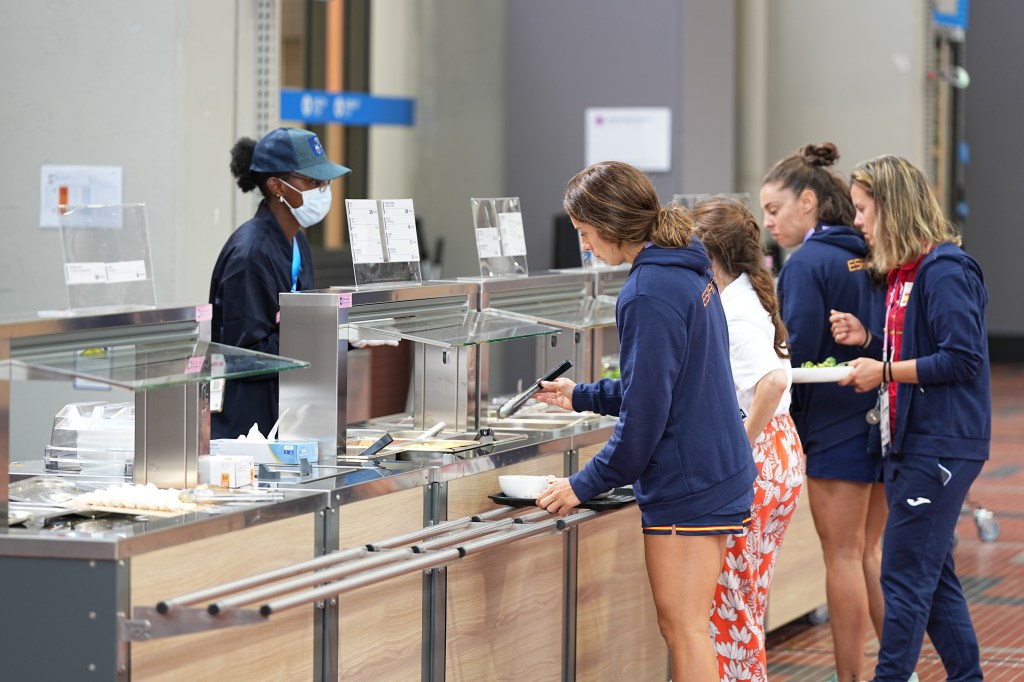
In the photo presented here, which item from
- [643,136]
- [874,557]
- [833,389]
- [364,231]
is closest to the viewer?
[364,231]

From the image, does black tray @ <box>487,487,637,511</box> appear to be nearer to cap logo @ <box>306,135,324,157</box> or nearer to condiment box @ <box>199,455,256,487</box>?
condiment box @ <box>199,455,256,487</box>

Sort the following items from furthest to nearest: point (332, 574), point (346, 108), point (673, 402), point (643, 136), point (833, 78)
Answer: point (833, 78) < point (346, 108) < point (643, 136) < point (673, 402) < point (332, 574)

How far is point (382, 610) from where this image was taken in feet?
10.9

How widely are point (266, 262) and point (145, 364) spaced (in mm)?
1482

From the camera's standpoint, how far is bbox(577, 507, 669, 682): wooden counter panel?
4133 mm

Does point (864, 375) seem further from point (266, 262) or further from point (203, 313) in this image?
point (203, 313)

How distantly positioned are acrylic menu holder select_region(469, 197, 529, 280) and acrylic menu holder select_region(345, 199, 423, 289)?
0.36 meters

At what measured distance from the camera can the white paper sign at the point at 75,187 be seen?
5.80 m

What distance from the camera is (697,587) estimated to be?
335 cm

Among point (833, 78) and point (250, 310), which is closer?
point (250, 310)

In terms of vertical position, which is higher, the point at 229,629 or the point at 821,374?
the point at 821,374

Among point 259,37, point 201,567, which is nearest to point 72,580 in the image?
point 201,567

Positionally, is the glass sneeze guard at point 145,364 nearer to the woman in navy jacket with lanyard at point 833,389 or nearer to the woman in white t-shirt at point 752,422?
the woman in white t-shirt at point 752,422

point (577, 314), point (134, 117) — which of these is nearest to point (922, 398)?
point (577, 314)
